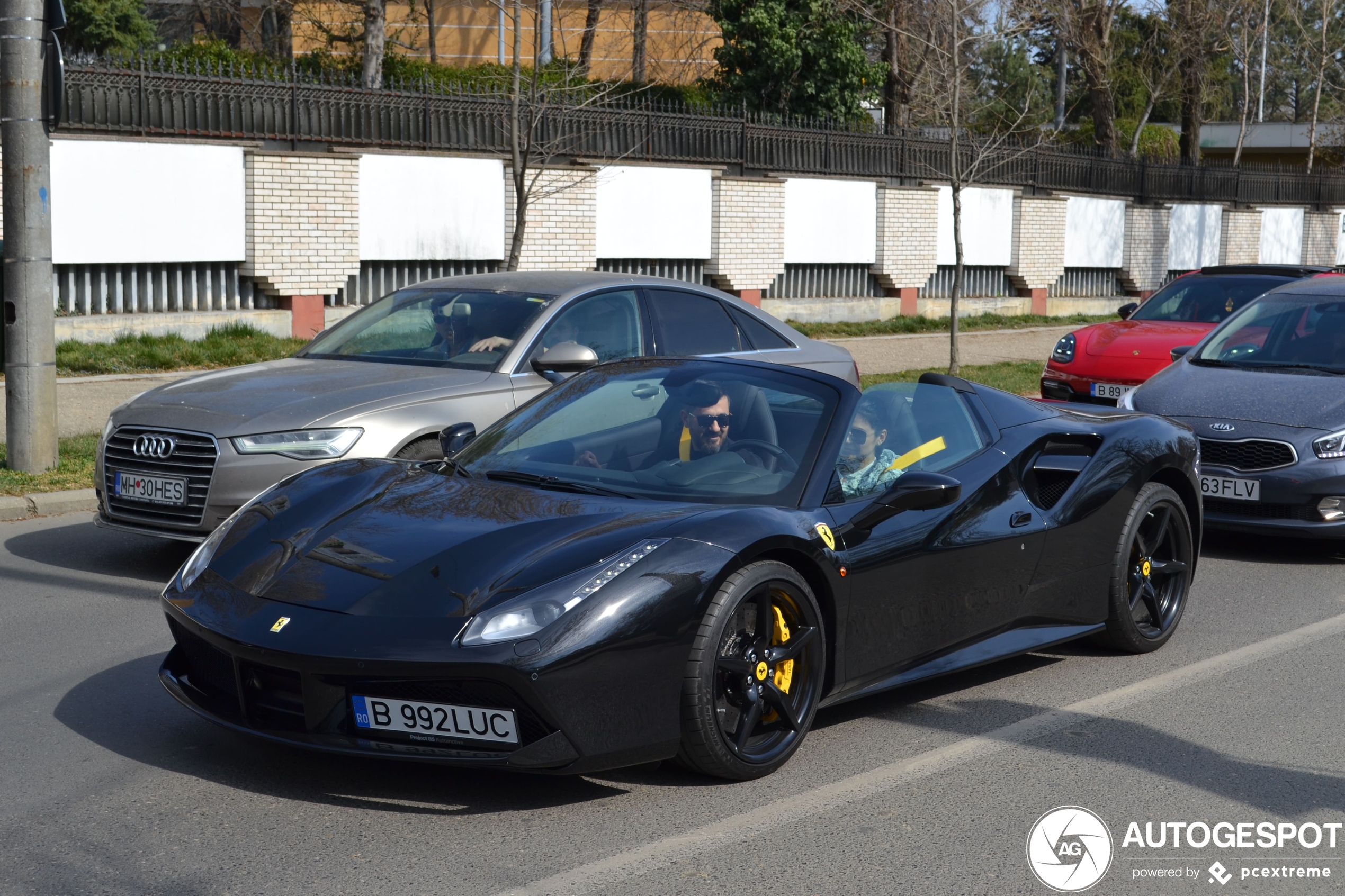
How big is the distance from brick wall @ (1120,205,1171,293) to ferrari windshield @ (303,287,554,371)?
23.7 meters

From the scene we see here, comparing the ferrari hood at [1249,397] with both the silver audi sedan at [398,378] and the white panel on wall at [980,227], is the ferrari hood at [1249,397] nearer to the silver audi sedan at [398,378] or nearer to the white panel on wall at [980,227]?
the silver audi sedan at [398,378]

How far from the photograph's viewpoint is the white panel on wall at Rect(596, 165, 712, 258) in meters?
19.7

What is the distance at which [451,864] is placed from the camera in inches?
148

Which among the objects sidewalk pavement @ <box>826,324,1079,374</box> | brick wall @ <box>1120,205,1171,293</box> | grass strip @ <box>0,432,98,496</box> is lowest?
grass strip @ <box>0,432,98,496</box>

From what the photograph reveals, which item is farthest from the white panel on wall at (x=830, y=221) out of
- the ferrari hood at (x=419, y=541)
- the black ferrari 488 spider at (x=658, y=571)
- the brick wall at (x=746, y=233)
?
the ferrari hood at (x=419, y=541)

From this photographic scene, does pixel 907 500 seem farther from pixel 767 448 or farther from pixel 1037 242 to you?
pixel 1037 242

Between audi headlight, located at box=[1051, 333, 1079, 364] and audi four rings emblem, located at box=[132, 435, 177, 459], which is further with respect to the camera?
audi headlight, located at box=[1051, 333, 1079, 364]

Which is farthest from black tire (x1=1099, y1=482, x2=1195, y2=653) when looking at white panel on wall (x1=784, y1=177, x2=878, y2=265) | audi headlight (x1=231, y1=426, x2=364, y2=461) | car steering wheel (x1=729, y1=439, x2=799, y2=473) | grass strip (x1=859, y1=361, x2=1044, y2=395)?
white panel on wall (x1=784, y1=177, x2=878, y2=265)

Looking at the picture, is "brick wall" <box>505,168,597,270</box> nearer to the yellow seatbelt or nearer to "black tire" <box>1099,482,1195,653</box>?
"black tire" <box>1099,482,1195,653</box>

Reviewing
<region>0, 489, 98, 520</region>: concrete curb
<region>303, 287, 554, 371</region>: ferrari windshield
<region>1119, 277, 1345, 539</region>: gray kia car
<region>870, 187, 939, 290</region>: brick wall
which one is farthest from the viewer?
<region>870, 187, 939, 290</region>: brick wall

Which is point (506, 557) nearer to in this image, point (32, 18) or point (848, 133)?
point (32, 18)

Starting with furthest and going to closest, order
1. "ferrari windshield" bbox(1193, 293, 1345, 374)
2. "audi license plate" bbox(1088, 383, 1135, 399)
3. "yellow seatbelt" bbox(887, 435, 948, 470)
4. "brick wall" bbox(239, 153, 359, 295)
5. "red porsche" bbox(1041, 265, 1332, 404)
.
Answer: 1. "brick wall" bbox(239, 153, 359, 295)
2. "red porsche" bbox(1041, 265, 1332, 404)
3. "audi license plate" bbox(1088, 383, 1135, 399)
4. "ferrari windshield" bbox(1193, 293, 1345, 374)
5. "yellow seatbelt" bbox(887, 435, 948, 470)

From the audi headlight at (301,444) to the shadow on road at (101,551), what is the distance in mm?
925

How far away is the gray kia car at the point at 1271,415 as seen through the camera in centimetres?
799
